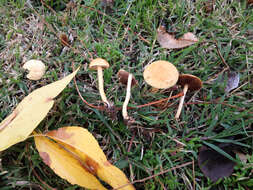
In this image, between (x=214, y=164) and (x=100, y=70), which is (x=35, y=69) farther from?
(x=214, y=164)

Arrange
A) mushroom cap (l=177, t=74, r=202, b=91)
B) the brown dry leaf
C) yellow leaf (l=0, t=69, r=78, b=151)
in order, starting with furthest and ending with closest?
1. the brown dry leaf
2. mushroom cap (l=177, t=74, r=202, b=91)
3. yellow leaf (l=0, t=69, r=78, b=151)

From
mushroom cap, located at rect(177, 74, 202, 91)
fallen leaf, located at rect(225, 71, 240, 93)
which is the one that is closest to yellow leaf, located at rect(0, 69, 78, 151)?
mushroom cap, located at rect(177, 74, 202, 91)

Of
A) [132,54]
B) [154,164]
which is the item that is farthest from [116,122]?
[132,54]

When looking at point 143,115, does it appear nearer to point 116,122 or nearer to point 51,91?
point 116,122

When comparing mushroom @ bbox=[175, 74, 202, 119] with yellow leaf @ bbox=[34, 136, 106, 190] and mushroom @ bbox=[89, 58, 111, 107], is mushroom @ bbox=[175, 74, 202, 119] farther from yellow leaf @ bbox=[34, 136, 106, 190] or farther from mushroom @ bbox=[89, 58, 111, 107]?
yellow leaf @ bbox=[34, 136, 106, 190]

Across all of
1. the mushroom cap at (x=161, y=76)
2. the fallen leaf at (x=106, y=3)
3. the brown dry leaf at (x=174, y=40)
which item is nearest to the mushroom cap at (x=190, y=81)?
the mushroom cap at (x=161, y=76)
